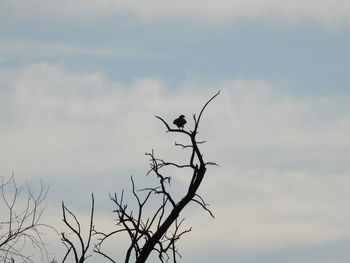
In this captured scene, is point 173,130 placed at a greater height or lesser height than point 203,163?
greater

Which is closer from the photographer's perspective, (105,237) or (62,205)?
(62,205)

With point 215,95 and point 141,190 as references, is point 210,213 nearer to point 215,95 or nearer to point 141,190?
point 141,190

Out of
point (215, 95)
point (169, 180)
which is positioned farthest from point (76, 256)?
point (215, 95)

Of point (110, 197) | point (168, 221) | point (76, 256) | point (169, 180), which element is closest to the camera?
point (76, 256)

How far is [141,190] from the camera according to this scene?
22.4 feet

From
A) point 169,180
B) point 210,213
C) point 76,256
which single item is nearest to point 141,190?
point 169,180

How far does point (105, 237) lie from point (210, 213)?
4.18 feet

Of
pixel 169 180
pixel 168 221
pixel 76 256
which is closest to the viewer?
pixel 76 256

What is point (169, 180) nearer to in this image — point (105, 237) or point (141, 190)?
point (141, 190)

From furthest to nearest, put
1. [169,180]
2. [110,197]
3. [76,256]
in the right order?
[169,180]
[110,197]
[76,256]

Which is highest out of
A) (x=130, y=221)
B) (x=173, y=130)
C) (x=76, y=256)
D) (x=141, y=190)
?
(x=173, y=130)

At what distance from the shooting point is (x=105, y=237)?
22.4ft

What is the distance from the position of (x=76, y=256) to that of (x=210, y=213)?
70.7 inches

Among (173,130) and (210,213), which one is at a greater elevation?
(173,130)
